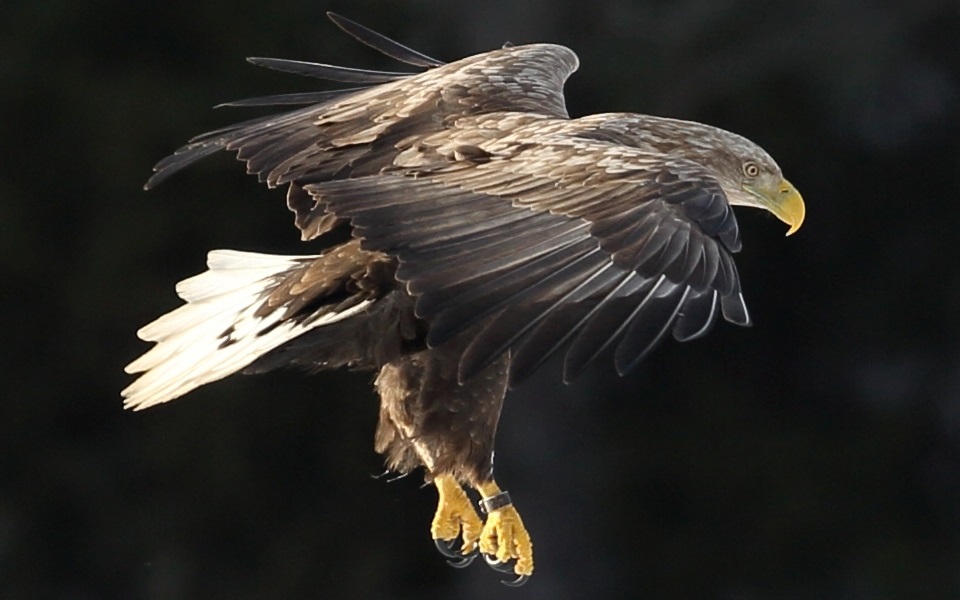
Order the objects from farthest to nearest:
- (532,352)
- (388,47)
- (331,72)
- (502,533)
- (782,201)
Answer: (388,47) → (331,72) → (782,201) → (502,533) → (532,352)

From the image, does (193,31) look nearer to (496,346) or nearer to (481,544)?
(481,544)

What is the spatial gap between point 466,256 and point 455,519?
47.7 inches

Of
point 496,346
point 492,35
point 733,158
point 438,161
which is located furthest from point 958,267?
point 496,346

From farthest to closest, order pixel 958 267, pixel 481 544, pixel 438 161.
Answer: pixel 958 267, pixel 481 544, pixel 438 161

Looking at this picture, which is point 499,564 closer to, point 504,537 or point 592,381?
point 504,537

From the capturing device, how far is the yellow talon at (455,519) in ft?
18.4

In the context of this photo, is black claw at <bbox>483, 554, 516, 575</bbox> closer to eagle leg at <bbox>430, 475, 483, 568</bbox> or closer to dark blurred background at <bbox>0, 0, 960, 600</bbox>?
eagle leg at <bbox>430, 475, 483, 568</bbox>

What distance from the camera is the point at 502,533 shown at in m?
5.57

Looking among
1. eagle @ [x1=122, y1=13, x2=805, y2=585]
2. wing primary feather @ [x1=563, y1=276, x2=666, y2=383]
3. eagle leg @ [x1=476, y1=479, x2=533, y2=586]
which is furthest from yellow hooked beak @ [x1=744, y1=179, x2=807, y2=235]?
wing primary feather @ [x1=563, y1=276, x2=666, y2=383]

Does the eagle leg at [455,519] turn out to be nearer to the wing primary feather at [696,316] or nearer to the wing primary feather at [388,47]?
the wing primary feather at [696,316]

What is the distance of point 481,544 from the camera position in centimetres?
561

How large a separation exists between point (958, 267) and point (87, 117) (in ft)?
13.8

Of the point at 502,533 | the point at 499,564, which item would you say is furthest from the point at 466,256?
the point at 499,564

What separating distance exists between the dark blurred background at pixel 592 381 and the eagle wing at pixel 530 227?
4317 millimetres
